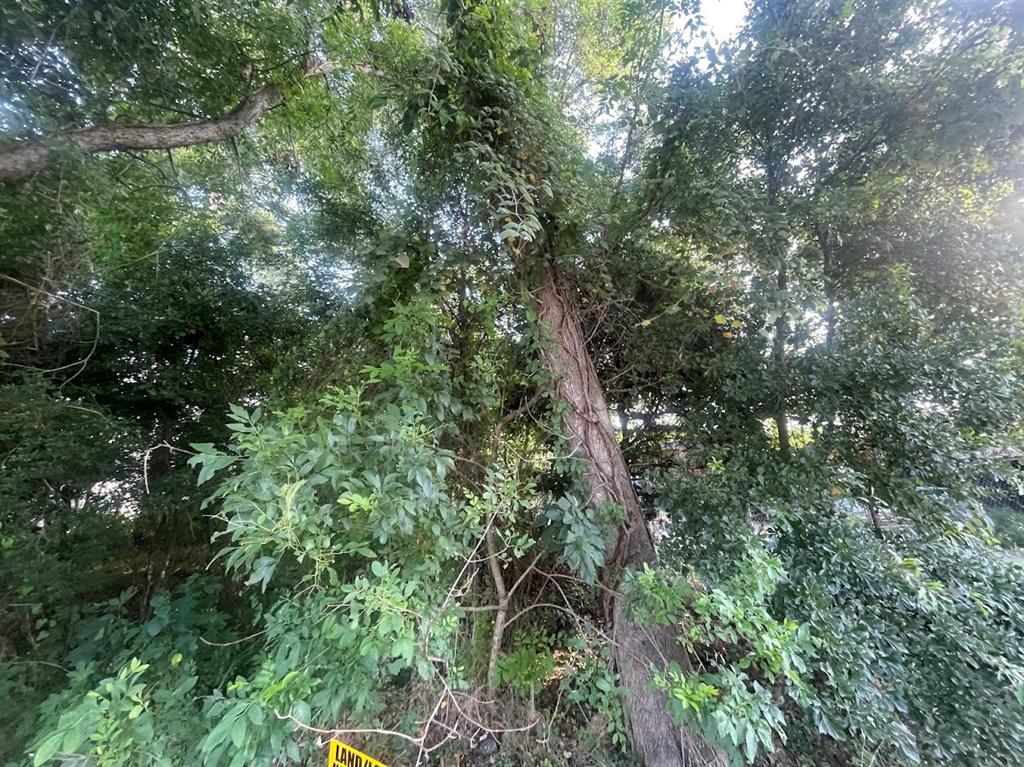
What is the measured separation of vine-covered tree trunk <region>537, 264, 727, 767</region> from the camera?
176 cm

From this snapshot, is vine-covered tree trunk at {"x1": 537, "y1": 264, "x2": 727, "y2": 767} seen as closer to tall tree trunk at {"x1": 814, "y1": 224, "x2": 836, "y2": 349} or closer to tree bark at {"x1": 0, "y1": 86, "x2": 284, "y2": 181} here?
tall tree trunk at {"x1": 814, "y1": 224, "x2": 836, "y2": 349}

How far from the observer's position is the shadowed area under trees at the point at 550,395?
1365 mm

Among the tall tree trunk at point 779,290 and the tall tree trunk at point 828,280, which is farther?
the tall tree trunk at point 828,280

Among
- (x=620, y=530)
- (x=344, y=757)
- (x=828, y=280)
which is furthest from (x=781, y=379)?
(x=344, y=757)

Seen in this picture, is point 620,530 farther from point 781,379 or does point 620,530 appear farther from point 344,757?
point 344,757

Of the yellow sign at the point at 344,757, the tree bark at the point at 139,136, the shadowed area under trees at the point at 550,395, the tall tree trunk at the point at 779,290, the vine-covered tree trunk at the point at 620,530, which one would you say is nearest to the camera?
the yellow sign at the point at 344,757

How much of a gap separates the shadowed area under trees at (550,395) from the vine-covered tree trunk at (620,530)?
0.07 ft

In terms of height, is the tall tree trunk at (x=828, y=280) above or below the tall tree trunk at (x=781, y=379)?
above

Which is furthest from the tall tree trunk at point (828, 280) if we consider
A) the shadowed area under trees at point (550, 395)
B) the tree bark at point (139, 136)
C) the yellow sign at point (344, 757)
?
the tree bark at point (139, 136)

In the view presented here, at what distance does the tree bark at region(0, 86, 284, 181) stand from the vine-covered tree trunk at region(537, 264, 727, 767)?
222 centimetres

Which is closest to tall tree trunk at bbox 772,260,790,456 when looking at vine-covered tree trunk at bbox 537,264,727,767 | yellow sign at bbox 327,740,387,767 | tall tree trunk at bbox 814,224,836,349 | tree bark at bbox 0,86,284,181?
tall tree trunk at bbox 814,224,836,349

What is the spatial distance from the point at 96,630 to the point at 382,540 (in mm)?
2766

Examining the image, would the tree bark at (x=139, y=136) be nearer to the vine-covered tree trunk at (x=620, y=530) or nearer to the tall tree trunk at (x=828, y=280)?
the vine-covered tree trunk at (x=620, y=530)

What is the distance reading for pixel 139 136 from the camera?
1.90 metres
